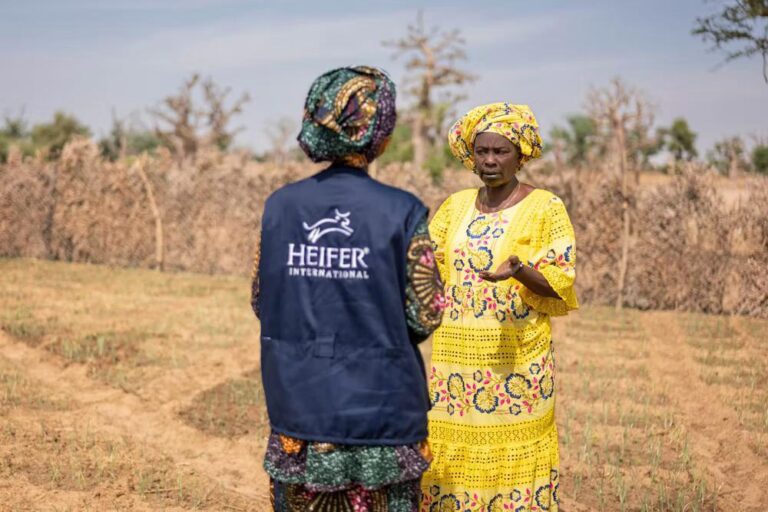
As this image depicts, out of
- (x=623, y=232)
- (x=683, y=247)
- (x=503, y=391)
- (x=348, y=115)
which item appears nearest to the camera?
(x=348, y=115)

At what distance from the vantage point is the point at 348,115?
2629mm

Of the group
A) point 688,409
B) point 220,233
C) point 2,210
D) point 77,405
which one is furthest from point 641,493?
point 2,210

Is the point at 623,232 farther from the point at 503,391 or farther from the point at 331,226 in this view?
the point at 331,226

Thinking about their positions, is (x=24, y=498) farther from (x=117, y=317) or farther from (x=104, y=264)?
(x=104, y=264)

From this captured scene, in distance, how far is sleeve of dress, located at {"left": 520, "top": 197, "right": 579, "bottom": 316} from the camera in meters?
3.59

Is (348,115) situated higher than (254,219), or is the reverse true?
(348,115)

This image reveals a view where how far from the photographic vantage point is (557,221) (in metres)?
3.69

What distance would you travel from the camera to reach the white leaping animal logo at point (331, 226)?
2.63m

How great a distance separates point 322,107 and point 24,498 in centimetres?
379

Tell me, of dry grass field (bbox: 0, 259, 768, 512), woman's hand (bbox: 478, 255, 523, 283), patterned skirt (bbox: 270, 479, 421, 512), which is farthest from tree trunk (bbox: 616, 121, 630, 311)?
patterned skirt (bbox: 270, 479, 421, 512)

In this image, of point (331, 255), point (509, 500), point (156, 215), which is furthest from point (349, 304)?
point (156, 215)

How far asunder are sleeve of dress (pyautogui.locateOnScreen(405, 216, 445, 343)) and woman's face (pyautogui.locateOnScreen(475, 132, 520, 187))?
3.69 ft

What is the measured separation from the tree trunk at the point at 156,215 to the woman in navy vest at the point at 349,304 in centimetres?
1543

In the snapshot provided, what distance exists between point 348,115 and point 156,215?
1563cm
